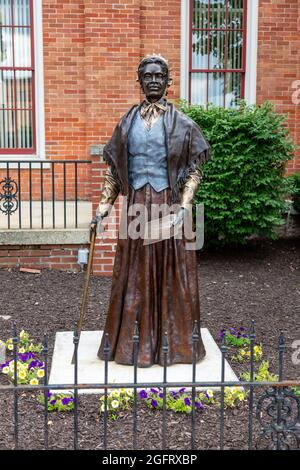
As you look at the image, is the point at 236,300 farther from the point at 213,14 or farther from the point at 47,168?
the point at 213,14

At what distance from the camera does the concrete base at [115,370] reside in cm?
434

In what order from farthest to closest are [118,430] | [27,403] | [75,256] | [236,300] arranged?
[75,256] → [236,300] → [27,403] → [118,430]

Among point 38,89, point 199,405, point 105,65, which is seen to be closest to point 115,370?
point 199,405

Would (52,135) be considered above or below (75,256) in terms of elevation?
above

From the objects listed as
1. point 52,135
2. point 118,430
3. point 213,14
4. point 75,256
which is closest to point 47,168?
point 52,135

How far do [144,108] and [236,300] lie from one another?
3353 millimetres

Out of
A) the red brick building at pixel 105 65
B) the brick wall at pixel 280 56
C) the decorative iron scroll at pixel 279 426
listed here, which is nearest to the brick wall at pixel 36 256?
the red brick building at pixel 105 65

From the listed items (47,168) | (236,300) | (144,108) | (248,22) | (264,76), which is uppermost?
(248,22)

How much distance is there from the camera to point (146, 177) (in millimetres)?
4488

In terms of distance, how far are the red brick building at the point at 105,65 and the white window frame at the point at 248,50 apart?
17 mm

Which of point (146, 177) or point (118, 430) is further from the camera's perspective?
point (146, 177)

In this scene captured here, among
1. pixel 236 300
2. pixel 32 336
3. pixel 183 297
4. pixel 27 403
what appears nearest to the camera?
pixel 27 403

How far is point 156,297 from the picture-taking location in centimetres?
461

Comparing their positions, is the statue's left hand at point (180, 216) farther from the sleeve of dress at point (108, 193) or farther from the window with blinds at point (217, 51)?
the window with blinds at point (217, 51)
